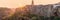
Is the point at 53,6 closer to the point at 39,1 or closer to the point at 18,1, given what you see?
the point at 39,1

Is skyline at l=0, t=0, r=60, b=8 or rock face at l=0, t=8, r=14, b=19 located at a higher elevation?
skyline at l=0, t=0, r=60, b=8

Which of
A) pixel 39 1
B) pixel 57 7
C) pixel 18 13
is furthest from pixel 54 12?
pixel 18 13

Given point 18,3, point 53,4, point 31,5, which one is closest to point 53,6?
point 53,4

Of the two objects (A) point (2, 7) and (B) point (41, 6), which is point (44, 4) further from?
(A) point (2, 7)

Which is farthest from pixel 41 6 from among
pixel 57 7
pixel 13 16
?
pixel 13 16

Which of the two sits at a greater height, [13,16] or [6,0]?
[6,0]

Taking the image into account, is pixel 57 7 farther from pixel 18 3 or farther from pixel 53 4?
pixel 18 3

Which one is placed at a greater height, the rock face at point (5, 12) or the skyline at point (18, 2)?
the skyline at point (18, 2)

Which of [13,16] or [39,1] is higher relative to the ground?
[39,1]
